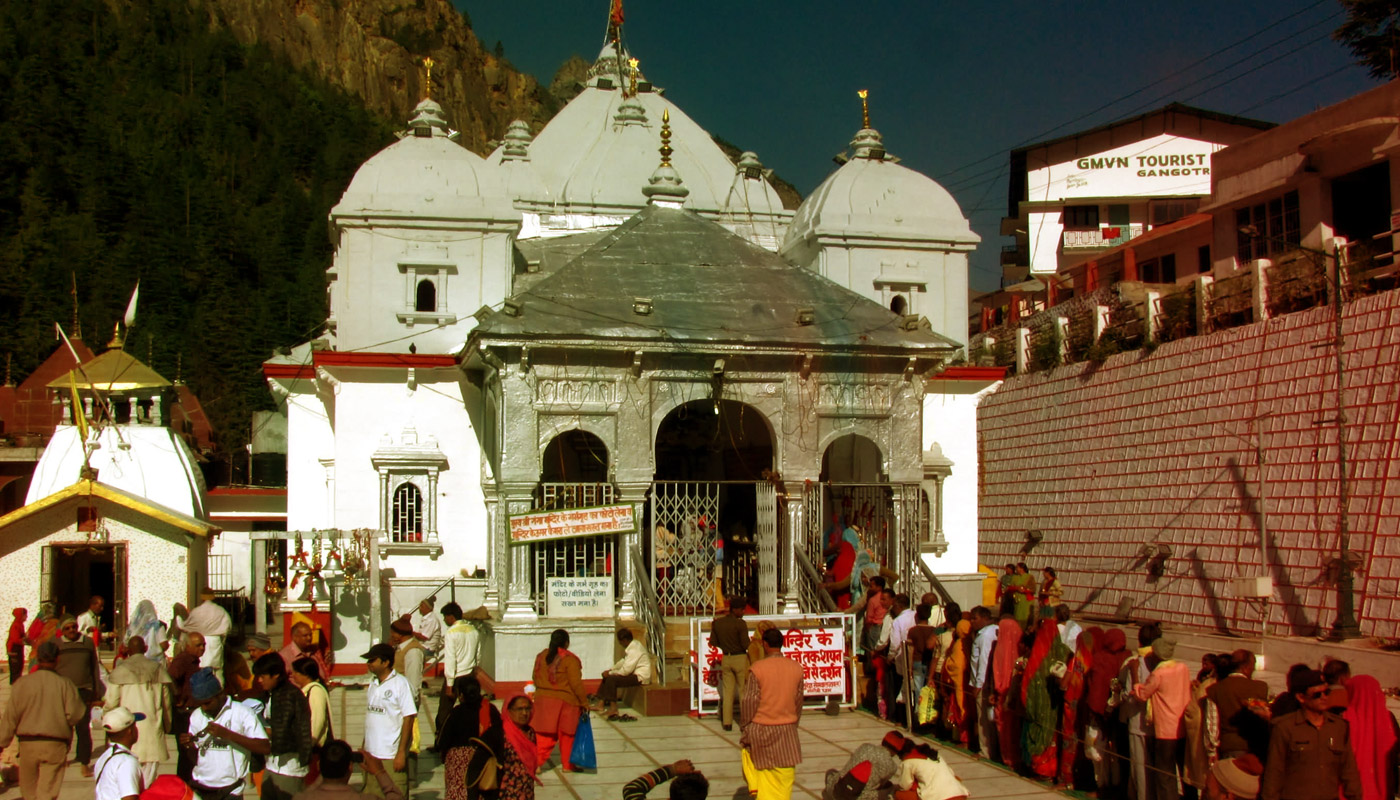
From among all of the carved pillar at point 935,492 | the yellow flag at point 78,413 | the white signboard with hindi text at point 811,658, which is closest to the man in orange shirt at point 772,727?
the white signboard with hindi text at point 811,658

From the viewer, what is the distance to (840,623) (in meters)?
15.0

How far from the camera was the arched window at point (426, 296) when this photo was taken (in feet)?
69.9

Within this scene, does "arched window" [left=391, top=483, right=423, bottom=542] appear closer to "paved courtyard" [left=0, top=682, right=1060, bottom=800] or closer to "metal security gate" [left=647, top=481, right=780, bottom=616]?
"metal security gate" [left=647, top=481, right=780, bottom=616]

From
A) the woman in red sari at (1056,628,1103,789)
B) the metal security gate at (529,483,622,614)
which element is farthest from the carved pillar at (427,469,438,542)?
the woman in red sari at (1056,628,1103,789)

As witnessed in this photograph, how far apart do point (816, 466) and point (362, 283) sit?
8.26m

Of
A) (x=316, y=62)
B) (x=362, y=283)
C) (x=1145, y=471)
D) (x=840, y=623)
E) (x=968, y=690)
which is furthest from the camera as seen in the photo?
(x=316, y=62)

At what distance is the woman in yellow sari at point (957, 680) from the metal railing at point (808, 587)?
12.3ft

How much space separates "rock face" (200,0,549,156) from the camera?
348ft

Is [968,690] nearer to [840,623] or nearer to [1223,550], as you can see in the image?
[840,623]

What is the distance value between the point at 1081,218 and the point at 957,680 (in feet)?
116

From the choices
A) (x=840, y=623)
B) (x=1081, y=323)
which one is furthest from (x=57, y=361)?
(x=840, y=623)

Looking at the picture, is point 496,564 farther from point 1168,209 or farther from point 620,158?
point 1168,209

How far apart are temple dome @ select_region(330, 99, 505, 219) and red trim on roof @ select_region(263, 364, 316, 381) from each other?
100 inches

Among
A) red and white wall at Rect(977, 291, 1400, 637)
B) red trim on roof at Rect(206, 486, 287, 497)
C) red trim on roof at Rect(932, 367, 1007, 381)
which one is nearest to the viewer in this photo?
red and white wall at Rect(977, 291, 1400, 637)
